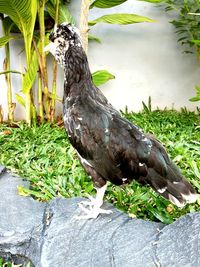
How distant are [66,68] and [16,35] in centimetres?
265

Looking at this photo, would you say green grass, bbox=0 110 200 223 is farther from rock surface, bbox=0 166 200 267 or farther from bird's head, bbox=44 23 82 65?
bird's head, bbox=44 23 82 65

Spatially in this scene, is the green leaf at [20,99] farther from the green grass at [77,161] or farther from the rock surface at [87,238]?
the rock surface at [87,238]

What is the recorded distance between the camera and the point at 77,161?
3.98 metres

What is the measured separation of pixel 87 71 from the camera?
2.79m

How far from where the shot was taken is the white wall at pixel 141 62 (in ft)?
17.5

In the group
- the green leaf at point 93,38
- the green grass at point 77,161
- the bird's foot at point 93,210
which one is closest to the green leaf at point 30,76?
the green grass at point 77,161

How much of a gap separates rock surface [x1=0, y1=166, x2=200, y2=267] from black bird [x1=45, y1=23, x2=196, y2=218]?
24 cm

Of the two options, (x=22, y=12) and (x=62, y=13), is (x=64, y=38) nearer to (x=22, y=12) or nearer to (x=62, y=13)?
(x=22, y=12)

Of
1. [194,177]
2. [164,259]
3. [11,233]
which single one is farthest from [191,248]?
[194,177]

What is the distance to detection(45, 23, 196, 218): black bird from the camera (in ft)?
8.74

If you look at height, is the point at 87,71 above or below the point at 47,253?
above

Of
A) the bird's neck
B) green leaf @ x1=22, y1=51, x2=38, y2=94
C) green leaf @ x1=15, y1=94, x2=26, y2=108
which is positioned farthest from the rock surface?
green leaf @ x1=15, y1=94, x2=26, y2=108

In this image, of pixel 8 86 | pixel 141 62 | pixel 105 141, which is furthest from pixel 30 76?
pixel 105 141

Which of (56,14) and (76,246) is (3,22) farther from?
(76,246)
